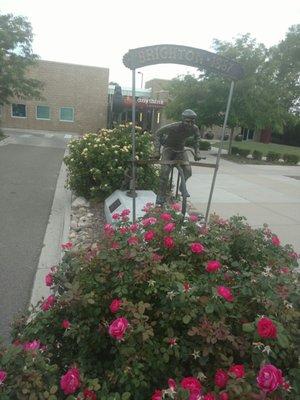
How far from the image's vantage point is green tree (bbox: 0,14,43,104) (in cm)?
1997

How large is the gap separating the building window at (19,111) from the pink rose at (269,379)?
3294cm

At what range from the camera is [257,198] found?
10.4 meters

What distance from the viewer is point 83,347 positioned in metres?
2.19

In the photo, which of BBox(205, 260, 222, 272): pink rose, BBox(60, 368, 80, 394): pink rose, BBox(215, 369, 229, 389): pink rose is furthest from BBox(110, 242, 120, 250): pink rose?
BBox(215, 369, 229, 389): pink rose

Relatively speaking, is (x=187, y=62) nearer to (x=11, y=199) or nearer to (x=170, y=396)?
(x=170, y=396)

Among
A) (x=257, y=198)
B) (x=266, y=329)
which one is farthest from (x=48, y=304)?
(x=257, y=198)

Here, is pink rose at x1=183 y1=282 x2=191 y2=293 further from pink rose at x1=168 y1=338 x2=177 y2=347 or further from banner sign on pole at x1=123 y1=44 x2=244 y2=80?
banner sign on pole at x1=123 y1=44 x2=244 y2=80

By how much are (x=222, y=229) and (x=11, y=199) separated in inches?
249

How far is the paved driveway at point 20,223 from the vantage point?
4273mm

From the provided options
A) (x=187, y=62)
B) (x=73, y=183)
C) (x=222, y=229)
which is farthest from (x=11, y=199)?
(x=222, y=229)

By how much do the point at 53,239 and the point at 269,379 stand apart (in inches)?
201

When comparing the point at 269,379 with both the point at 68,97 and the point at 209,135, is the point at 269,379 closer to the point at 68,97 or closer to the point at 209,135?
the point at 68,97

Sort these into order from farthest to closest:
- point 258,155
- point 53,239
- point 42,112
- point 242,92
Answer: point 42,112 < point 258,155 < point 242,92 < point 53,239

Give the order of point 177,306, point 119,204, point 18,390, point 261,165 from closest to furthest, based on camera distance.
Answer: point 18,390, point 177,306, point 119,204, point 261,165
